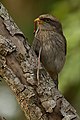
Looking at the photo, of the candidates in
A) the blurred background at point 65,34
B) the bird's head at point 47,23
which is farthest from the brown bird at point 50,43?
the blurred background at point 65,34

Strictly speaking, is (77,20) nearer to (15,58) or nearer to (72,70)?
(72,70)

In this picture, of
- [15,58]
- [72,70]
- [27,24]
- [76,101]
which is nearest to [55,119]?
[15,58]

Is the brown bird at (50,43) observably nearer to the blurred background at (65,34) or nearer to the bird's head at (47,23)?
the bird's head at (47,23)

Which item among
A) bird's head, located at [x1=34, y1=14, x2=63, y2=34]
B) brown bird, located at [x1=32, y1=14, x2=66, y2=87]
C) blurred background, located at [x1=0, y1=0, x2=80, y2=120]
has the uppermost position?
bird's head, located at [x1=34, y1=14, x2=63, y2=34]

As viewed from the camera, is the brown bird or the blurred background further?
the blurred background

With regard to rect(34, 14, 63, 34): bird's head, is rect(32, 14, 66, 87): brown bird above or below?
below

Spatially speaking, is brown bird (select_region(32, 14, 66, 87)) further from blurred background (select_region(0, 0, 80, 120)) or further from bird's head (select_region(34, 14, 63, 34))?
blurred background (select_region(0, 0, 80, 120))

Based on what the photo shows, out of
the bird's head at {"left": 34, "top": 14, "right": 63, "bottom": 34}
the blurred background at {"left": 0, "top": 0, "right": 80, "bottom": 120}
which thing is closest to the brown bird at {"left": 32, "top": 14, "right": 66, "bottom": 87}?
the bird's head at {"left": 34, "top": 14, "right": 63, "bottom": 34}

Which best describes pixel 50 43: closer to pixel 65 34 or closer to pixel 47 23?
pixel 47 23
